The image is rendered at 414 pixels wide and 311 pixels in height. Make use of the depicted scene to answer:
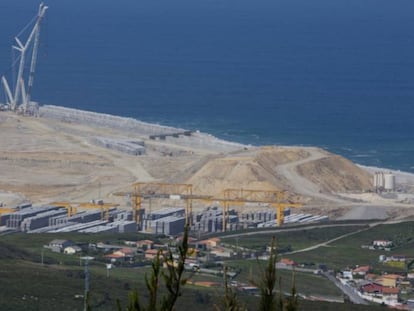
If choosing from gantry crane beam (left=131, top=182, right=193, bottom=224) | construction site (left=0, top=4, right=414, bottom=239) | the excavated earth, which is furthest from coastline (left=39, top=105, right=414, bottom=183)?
gantry crane beam (left=131, top=182, right=193, bottom=224)

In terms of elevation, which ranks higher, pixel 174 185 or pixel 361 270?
pixel 174 185

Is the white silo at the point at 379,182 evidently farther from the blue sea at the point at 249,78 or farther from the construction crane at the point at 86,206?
the construction crane at the point at 86,206

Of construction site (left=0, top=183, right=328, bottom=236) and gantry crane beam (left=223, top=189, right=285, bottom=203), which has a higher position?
gantry crane beam (left=223, top=189, right=285, bottom=203)

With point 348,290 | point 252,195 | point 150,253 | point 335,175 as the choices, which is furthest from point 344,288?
point 335,175

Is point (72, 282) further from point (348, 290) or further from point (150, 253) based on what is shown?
point (150, 253)

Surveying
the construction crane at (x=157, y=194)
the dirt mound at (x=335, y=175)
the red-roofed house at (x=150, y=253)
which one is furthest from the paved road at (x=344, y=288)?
the dirt mound at (x=335, y=175)

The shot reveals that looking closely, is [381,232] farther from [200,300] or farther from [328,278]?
[200,300]

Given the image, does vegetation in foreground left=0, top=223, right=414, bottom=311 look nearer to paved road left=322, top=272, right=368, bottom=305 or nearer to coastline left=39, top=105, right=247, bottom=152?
paved road left=322, top=272, right=368, bottom=305

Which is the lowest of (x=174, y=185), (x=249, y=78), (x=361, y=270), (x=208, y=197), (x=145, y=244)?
(x=361, y=270)
